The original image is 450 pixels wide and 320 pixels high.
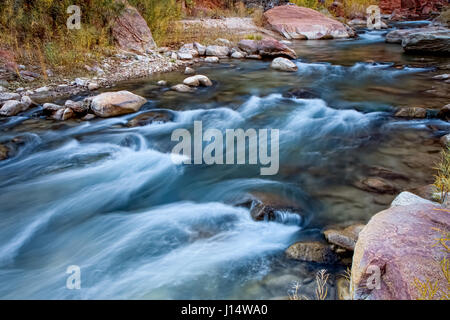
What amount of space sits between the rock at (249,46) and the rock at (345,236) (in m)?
8.92

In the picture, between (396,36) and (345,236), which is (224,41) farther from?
(345,236)

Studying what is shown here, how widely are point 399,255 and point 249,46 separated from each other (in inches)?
391

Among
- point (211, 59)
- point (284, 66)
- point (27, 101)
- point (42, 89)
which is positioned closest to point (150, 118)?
point (27, 101)

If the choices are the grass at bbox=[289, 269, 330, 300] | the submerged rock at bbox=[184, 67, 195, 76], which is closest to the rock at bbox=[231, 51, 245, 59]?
the submerged rock at bbox=[184, 67, 195, 76]

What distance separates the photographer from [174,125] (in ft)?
17.6

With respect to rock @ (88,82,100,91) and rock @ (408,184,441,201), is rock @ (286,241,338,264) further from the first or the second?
rock @ (88,82,100,91)

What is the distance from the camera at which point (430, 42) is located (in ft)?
30.7

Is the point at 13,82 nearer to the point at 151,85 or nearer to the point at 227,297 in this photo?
the point at 151,85

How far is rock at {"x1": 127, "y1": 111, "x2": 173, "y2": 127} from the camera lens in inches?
207

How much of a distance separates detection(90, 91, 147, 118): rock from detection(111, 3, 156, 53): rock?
146 inches

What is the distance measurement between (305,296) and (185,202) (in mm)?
1861

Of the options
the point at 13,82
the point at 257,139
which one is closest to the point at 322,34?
the point at 257,139

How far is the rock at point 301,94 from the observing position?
641cm

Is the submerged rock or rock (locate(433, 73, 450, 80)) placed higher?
the submerged rock
